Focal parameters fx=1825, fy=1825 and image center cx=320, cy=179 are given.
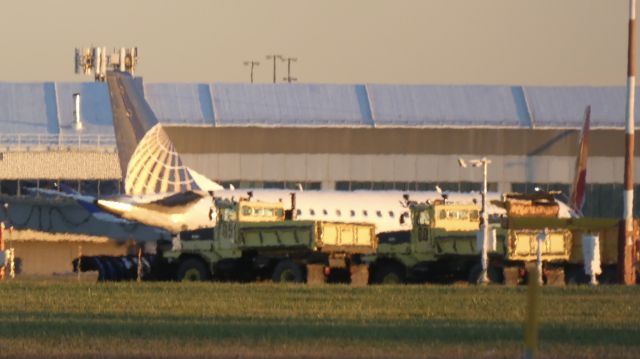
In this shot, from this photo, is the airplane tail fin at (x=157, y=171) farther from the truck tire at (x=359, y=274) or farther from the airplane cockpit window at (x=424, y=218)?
the truck tire at (x=359, y=274)

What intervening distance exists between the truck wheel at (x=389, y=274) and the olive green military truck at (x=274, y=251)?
0.68 m

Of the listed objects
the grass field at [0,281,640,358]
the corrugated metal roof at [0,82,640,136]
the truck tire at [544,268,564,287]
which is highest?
the corrugated metal roof at [0,82,640,136]

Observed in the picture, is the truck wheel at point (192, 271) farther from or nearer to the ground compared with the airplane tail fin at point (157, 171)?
nearer to the ground

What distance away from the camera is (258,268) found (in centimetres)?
5909

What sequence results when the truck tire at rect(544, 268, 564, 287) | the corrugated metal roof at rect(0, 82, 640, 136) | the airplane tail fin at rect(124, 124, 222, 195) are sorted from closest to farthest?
the truck tire at rect(544, 268, 564, 287) → the airplane tail fin at rect(124, 124, 222, 195) → the corrugated metal roof at rect(0, 82, 640, 136)

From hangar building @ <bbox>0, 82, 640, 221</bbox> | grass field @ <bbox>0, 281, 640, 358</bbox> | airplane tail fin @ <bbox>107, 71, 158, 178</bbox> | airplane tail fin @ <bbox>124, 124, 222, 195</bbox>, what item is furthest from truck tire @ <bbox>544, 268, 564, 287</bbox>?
hangar building @ <bbox>0, 82, 640, 221</bbox>

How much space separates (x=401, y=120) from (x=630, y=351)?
220 ft

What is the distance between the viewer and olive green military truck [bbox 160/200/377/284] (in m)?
57.9

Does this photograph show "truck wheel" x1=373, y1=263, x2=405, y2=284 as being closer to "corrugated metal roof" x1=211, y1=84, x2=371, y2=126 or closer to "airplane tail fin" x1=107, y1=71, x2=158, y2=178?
"airplane tail fin" x1=107, y1=71, x2=158, y2=178

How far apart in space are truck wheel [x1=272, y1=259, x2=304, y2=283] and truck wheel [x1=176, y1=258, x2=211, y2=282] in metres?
2.34

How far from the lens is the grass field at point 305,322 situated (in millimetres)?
28156

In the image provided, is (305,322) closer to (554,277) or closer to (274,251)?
(274,251)

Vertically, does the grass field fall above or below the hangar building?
below

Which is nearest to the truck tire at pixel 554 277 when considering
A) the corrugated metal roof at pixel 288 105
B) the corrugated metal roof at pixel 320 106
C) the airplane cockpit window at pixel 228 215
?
the airplane cockpit window at pixel 228 215
